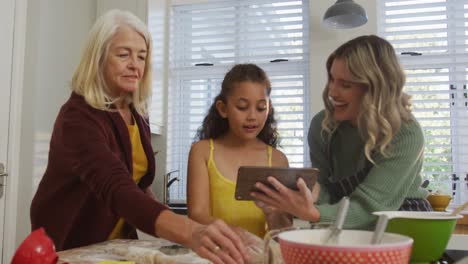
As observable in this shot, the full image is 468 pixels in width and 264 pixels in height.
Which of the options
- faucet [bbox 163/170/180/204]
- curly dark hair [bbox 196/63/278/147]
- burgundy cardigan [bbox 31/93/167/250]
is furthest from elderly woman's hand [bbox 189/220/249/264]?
faucet [bbox 163/170/180/204]

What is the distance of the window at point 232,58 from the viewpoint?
3207 millimetres

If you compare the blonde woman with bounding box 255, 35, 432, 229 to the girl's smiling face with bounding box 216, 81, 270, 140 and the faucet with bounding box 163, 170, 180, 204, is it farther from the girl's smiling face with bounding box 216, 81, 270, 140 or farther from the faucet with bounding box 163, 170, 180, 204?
the faucet with bounding box 163, 170, 180, 204

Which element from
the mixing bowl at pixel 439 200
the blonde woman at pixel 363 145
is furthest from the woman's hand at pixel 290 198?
the mixing bowl at pixel 439 200

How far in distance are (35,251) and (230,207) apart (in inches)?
31.0

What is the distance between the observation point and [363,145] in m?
1.13

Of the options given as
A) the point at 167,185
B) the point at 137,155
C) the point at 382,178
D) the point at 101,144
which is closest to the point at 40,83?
the point at 167,185

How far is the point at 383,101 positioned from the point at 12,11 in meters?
1.94

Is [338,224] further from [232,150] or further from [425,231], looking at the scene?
[232,150]

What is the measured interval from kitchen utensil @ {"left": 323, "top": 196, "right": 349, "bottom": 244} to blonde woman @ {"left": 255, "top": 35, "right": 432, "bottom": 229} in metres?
0.40

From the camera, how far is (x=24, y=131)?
225 centimetres

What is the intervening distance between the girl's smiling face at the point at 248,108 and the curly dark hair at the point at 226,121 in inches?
1.1

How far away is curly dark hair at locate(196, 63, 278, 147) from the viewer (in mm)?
1442

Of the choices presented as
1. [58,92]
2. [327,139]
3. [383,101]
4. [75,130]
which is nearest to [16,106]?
[58,92]

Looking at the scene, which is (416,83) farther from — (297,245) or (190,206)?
(297,245)
